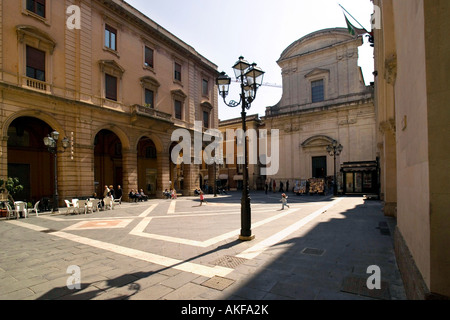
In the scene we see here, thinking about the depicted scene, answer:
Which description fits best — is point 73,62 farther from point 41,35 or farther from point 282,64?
point 282,64

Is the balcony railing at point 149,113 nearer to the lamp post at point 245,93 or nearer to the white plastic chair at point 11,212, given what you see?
the white plastic chair at point 11,212

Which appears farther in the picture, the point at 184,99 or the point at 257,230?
the point at 184,99

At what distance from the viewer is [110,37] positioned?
66.2 ft

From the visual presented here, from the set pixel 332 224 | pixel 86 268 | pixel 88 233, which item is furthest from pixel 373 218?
pixel 88 233

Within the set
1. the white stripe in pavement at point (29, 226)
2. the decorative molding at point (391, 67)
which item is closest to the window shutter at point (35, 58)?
the white stripe in pavement at point (29, 226)


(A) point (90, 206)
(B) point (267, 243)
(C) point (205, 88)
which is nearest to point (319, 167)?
(C) point (205, 88)

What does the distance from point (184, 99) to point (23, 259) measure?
2308cm

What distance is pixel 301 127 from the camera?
115 ft

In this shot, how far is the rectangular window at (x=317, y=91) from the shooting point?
114ft

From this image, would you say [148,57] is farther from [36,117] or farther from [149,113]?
[36,117]

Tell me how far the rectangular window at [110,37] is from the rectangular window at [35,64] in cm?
553

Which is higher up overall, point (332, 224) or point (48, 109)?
point (48, 109)

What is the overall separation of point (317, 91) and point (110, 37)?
27905 millimetres
